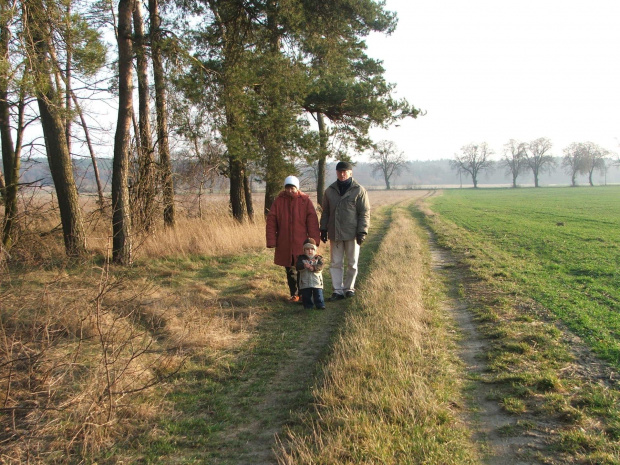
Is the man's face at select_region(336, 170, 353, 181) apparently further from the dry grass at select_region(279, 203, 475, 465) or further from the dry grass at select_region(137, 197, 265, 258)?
the dry grass at select_region(137, 197, 265, 258)

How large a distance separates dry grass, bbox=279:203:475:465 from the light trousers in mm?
1442

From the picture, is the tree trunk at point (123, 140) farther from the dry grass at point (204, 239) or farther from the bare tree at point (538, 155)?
the bare tree at point (538, 155)

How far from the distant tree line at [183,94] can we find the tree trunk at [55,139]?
2cm

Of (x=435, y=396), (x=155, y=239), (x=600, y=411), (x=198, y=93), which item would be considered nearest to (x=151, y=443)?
(x=435, y=396)

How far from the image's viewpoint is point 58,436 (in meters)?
3.05

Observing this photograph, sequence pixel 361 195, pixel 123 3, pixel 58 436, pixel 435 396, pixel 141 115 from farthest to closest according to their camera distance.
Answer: pixel 141 115 < pixel 123 3 < pixel 361 195 < pixel 435 396 < pixel 58 436

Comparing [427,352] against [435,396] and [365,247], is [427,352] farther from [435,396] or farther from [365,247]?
[365,247]

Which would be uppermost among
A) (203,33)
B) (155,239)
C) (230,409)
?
(203,33)

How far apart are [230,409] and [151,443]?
722mm

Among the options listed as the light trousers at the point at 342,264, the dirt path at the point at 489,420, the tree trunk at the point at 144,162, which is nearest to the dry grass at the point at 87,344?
the tree trunk at the point at 144,162

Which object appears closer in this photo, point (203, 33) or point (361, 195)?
point (361, 195)

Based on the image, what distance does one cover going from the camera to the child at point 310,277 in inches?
263

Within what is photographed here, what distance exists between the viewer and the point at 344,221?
7.20 meters

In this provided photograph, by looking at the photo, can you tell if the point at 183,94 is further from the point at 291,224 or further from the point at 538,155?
the point at 538,155
